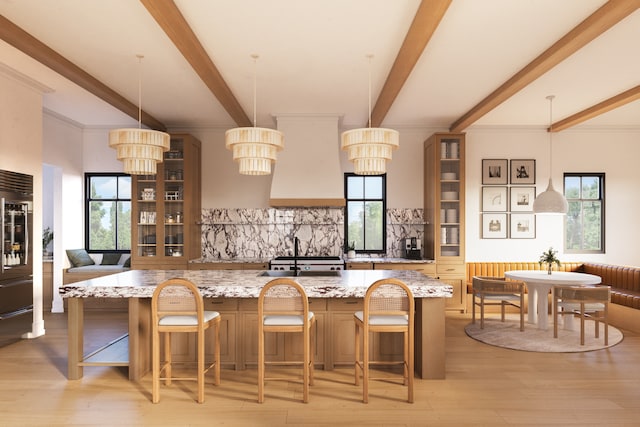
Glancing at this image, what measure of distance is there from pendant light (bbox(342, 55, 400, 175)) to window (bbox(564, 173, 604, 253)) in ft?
16.5

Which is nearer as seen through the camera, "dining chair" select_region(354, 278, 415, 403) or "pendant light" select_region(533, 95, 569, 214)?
"dining chair" select_region(354, 278, 415, 403)

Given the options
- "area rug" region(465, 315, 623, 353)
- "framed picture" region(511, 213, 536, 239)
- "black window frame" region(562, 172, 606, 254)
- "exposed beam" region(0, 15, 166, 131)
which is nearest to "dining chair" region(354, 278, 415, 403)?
"area rug" region(465, 315, 623, 353)

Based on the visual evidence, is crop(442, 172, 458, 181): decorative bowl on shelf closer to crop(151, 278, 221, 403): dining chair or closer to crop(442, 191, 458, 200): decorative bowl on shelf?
crop(442, 191, 458, 200): decorative bowl on shelf

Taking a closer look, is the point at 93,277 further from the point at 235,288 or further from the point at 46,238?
the point at 235,288

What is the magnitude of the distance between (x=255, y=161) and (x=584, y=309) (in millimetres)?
4096

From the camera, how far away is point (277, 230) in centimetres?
728

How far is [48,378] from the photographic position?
378 centimetres

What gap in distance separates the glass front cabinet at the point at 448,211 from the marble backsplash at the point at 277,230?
20.1 inches

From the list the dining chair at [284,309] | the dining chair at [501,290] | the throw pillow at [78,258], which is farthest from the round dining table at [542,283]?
the throw pillow at [78,258]

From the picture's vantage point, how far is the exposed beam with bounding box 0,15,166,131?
3.63 meters

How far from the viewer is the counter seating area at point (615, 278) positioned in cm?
562

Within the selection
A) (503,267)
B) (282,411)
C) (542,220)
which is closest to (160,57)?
(282,411)

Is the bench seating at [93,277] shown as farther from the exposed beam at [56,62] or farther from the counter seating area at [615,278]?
the counter seating area at [615,278]

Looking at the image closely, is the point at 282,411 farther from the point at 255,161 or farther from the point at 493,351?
the point at 493,351
